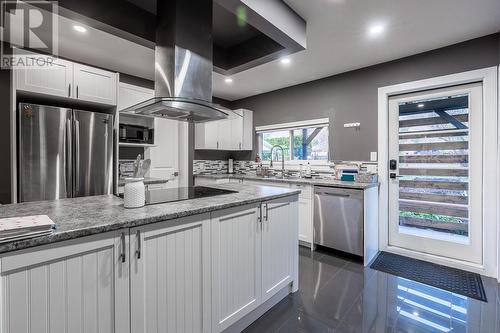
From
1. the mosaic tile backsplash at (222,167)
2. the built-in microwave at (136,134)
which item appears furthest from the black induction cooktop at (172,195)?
the mosaic tile backsplash at (222,167)

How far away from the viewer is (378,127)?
3266mm

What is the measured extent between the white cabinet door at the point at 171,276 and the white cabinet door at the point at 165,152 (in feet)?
9.19

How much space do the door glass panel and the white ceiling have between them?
0.73 metres

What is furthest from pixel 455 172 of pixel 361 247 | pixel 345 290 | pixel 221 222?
pixel 221 222

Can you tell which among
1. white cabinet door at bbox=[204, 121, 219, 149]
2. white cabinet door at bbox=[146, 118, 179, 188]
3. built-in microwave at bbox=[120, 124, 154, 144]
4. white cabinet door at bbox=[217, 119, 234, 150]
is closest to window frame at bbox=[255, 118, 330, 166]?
white cabinet door at bbox=[217, 119, 234, 150]

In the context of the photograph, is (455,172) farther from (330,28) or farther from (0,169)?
(0,169)

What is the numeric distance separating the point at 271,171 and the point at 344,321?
2.97 metres

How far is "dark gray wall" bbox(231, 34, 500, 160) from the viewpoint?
8.80ft

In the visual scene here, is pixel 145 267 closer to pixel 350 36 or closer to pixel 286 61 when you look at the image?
pixel 350 36

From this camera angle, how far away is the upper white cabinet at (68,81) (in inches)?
101

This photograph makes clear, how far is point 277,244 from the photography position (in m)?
2.04

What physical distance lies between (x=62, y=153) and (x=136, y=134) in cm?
99

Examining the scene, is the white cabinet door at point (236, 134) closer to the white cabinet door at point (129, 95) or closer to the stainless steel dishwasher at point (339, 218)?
the white cabinet door at point (129, 95)

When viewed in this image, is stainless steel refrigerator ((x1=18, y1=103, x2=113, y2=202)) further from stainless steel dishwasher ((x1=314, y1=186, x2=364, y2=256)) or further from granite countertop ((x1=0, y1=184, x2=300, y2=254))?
stainless steel dishwasher ((x1=314, y1=186, x2=364, y2=256))
